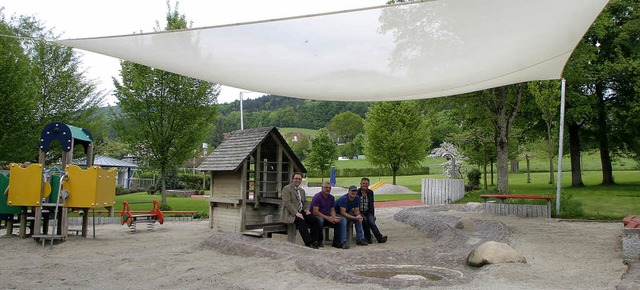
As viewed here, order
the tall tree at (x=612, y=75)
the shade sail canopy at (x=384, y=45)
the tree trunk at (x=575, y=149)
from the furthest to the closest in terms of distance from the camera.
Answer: the tree trunk at (x=575, y=149) → the tall tree at (x=612, y=75) → the shade sail canopy at (x=384, y=45)

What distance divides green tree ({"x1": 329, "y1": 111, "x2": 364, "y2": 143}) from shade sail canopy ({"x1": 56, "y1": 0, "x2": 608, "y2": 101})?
3596 inches

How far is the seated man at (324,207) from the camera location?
7.88m

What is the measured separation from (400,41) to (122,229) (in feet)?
23.4

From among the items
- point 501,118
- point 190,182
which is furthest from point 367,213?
point 190,182

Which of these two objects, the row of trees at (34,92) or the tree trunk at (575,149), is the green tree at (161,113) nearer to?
the row of trees at (34,92)

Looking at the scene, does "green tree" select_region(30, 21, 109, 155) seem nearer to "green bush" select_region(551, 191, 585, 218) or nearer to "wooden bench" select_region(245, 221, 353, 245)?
"wooden bench" select_region(245, 221, 353, 245)

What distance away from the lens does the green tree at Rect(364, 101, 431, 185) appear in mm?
27406

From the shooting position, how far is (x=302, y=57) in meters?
6.36

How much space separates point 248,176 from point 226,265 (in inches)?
147

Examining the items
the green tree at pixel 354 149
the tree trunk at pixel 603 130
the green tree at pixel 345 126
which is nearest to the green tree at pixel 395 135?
the tree trunk at pixel 603 130

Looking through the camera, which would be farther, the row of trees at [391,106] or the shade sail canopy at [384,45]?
the row of trees at [391,106]

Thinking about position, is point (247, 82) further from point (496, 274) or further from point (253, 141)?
point (496, 274)

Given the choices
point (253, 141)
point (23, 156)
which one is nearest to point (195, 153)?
point (23, 156)

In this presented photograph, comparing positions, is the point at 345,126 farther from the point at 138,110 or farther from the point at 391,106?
the point at 138,110
